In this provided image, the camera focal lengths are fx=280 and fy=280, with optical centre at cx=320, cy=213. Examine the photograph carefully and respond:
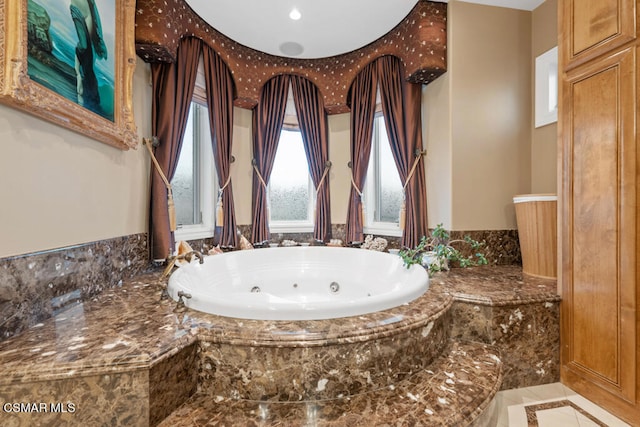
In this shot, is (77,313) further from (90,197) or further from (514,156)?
(514,156)

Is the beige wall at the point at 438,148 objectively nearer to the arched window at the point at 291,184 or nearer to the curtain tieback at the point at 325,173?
the curtain tieback at the point at 325,173

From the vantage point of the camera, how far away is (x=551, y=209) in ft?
6.09

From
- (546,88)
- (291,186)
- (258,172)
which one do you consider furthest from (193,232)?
(546,88)

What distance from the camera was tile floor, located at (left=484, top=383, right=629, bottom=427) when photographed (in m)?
1.31

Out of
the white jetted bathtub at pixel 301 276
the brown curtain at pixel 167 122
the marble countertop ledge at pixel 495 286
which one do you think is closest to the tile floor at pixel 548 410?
the marble countertop ledge at pixel 495 286

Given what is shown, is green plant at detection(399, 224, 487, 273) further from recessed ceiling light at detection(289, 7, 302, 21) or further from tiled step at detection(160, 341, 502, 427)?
recessed ceiling light at detection(289, 7, 302, 21)

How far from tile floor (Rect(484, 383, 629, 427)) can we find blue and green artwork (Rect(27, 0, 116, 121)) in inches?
92.2

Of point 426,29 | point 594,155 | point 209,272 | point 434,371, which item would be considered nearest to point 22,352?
point 209,272

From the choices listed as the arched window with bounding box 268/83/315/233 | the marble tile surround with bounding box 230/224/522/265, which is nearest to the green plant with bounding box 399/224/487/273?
the marble tile surround with bounding box 230/224/522/265

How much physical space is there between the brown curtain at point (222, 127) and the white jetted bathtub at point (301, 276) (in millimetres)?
339

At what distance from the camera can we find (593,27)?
1.43m

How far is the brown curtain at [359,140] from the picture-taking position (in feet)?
9.28

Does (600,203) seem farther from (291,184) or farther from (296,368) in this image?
(291,184)

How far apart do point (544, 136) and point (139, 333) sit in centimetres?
298
